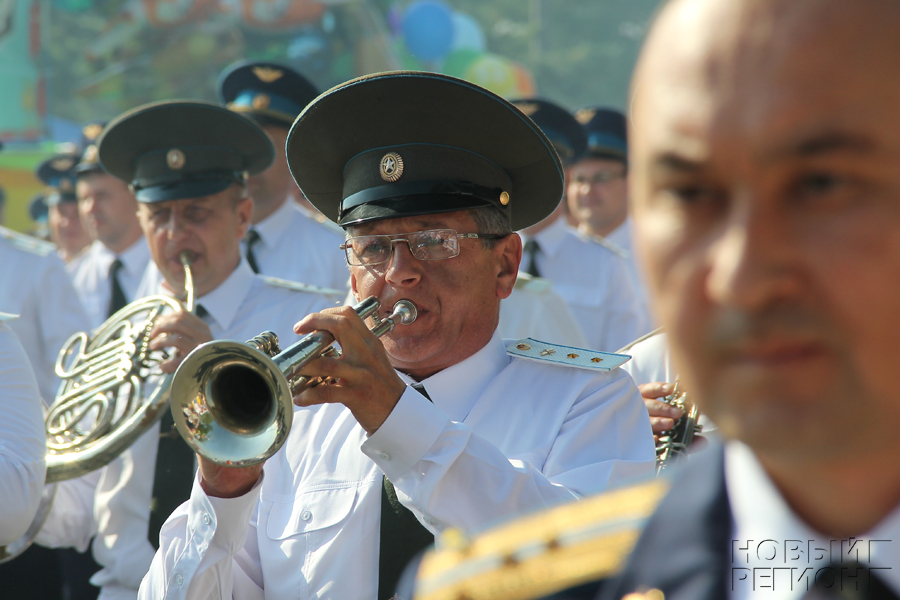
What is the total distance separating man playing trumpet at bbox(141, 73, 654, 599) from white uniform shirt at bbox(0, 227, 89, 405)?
3670 mm

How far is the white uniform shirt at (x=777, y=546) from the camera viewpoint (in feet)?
2.75

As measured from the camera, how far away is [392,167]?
2.67 m

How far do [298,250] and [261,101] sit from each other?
1.02 m

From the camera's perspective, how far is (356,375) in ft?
6.83

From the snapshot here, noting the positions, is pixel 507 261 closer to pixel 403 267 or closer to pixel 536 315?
pixel 403 267

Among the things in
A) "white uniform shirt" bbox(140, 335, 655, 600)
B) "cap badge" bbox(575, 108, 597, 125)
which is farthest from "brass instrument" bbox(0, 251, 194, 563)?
"cap badge" bbox(575, 108, 597, 125)

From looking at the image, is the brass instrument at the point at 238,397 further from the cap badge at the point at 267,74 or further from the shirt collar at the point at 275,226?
the cap badge at the point at 267,74

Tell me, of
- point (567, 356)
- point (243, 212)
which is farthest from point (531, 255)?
point (567, 356)

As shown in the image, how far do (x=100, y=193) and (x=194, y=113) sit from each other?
4.08m

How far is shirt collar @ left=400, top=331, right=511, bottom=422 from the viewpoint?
2629 millimetres

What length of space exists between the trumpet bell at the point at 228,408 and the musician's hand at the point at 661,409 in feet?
4.83

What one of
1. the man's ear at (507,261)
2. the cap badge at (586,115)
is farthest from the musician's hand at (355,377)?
the cap badge at (586,115)

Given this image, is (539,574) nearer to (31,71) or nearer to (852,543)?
(852,543)

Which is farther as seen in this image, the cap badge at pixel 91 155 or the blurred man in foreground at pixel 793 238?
the cap badge at pixel 91 155
